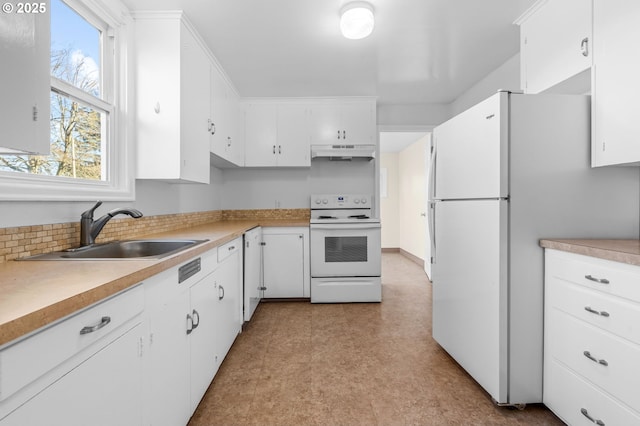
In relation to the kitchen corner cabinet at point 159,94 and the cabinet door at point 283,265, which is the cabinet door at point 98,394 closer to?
the kitchen corner cabinet at point 159,94

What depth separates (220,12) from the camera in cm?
223

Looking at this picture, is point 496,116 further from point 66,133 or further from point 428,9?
point 66,133

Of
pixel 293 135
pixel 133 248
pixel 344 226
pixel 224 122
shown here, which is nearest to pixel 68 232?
pixel 133 248

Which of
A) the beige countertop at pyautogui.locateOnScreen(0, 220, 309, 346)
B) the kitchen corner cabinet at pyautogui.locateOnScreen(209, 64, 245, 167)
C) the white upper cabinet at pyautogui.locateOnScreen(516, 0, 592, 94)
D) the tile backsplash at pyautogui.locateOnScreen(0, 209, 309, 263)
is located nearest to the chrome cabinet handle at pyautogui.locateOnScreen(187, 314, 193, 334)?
the beige countertop at pyautogui.locateOnScreen(0, 220, 309, 346)

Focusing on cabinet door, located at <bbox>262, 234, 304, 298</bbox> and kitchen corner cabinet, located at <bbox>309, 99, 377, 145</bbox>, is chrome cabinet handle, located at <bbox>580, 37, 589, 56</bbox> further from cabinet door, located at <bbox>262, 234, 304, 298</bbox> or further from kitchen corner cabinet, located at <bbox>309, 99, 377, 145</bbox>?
cabinet door, located at <bbox>262, 234, 304, 298</bbox>

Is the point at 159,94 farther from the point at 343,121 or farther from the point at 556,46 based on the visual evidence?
the point at 556,46

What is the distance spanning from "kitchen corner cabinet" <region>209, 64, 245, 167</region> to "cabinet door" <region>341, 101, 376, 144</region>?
1.27m

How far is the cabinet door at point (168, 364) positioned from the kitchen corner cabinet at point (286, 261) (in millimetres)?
2066

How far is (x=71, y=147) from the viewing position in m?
1.77

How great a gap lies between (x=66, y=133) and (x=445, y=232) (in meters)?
2.39

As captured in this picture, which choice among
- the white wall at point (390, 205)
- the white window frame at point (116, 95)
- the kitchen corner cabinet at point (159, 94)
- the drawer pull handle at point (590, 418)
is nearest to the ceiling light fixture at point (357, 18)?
the kitchen corner cabinet at point (159, 94)

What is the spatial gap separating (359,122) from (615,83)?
8.66ft

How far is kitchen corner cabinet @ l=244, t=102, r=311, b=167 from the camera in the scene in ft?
13.2

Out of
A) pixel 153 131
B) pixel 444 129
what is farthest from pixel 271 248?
pixel 444 129
